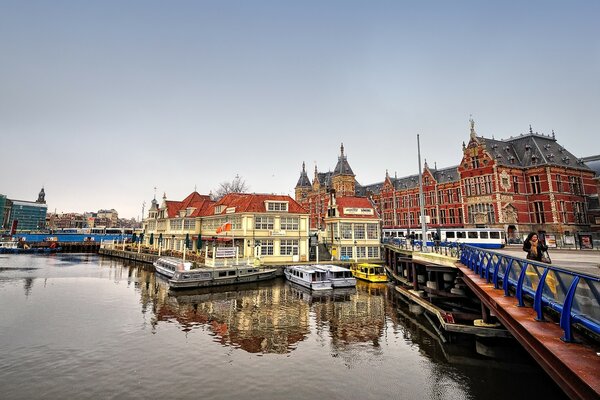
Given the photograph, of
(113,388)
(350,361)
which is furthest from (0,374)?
(350,361)

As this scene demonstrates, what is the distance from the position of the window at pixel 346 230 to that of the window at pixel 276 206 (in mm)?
11362

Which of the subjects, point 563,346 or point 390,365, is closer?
point 563,346

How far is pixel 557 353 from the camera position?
7.23 metres

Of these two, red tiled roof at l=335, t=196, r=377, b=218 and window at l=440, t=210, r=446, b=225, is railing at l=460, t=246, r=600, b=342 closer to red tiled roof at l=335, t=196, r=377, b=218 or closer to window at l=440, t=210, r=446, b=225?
red tiled roof at l=335, t=196, r=377, b=218

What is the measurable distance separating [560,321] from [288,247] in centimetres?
4440

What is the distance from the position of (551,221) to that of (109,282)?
2863 inches

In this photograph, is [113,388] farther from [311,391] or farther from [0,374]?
[311,391]

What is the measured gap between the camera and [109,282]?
42719 mm

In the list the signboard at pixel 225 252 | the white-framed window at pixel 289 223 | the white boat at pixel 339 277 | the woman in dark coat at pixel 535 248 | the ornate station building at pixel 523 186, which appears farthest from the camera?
the ornate station building at pixel 523 186

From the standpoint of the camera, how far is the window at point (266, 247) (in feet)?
163

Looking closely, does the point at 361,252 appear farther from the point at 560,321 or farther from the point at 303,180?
the point at 303,180

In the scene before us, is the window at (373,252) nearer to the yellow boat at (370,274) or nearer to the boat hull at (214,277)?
the yellow boat at (370,274)

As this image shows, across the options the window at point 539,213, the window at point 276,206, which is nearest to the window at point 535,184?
the window at point 539,213

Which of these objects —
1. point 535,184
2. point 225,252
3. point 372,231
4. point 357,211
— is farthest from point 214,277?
point 535,184
